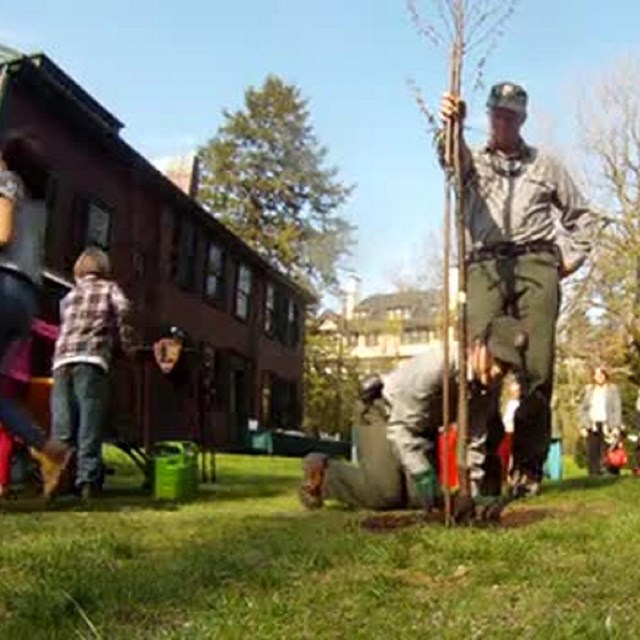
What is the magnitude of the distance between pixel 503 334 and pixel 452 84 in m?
1.27

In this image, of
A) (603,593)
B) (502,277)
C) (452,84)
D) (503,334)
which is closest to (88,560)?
(603,593)

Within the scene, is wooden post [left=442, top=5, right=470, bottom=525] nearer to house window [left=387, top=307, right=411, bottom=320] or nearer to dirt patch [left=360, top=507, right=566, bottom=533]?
dirt patch [left=360, top=507, right=566, bottom=533]

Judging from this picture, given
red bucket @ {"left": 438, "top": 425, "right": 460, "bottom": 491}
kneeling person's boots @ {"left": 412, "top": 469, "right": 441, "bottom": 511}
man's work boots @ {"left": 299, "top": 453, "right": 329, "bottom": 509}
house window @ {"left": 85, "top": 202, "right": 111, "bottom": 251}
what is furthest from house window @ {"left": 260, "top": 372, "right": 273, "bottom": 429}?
kneeling person's boots @ {"left": 412, "top": 469, "right": 441, "bottom": 511}

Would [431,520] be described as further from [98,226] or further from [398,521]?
[98,226]

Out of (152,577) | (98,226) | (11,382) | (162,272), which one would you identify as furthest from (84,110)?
(152,577)

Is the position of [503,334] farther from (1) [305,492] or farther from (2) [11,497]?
(2) [11,497]

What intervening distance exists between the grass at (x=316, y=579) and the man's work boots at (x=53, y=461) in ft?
1.42

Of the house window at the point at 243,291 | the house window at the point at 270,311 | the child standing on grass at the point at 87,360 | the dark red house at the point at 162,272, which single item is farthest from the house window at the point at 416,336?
the child standing on grass at the point at 87,360

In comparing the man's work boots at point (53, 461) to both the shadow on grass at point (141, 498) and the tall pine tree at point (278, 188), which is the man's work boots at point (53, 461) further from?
the tall pine tree at point (278, 188)

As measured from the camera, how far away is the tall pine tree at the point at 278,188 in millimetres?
50188

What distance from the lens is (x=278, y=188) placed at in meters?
51.3

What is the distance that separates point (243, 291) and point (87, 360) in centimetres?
2725

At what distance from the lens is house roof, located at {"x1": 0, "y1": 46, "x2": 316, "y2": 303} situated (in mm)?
18359

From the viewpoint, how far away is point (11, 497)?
7105mm
